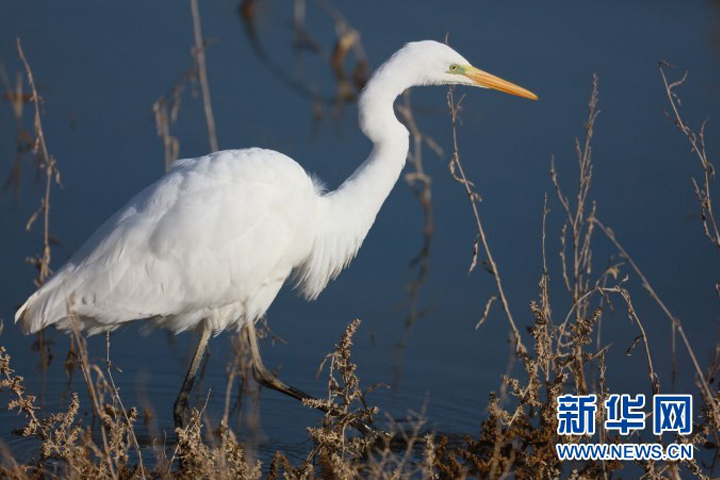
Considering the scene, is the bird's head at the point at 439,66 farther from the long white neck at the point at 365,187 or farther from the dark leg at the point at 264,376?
the dark leg at the point at 264,376

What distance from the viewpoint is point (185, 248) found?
4484mm

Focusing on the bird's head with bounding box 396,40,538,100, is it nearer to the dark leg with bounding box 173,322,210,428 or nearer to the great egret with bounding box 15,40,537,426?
the great egret with bounding box 15,40,537,426

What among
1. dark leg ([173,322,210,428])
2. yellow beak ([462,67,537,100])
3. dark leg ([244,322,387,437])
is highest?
yellow beak ([462,67,537,100])

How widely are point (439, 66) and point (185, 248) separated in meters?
1.29

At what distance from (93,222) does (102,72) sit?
1806 millimetres

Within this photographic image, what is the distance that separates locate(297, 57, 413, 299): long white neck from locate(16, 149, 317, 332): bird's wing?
0.31 m

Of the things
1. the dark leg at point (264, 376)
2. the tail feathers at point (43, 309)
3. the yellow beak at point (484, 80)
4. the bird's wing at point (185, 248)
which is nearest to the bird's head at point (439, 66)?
the yellow beak at point (484, 80)

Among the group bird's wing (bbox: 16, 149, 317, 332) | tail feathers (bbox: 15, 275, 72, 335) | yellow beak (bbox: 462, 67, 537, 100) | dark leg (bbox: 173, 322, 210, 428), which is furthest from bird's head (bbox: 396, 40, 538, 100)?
tail feathers (bbox: 15, 275, 72, 335)

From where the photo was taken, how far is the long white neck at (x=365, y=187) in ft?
15.5

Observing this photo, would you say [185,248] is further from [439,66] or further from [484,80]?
[484,80]

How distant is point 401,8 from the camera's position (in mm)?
8320

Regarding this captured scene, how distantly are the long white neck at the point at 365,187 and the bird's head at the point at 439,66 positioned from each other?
0.17 ft

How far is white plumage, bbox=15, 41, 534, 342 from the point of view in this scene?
443 centimetres

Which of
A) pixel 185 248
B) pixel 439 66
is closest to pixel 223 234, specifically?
pixel 185 248
